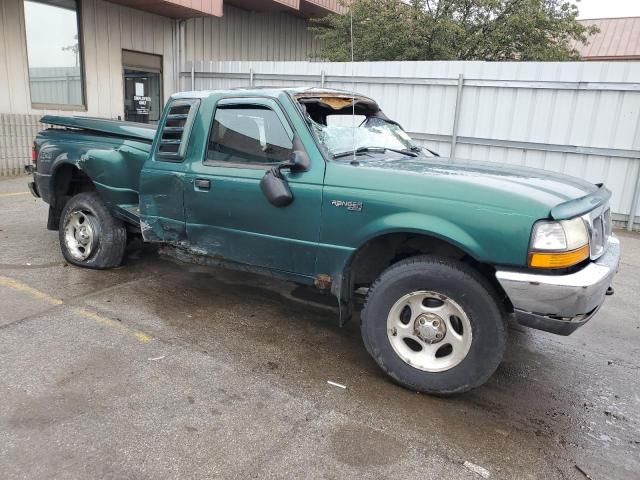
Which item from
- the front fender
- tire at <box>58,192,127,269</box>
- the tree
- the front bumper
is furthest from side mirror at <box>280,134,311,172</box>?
the tree

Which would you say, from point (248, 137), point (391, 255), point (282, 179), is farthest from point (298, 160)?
point (391, 255)

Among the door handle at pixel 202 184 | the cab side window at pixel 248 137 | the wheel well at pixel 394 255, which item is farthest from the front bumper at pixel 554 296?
the door handle at pixel 202 184

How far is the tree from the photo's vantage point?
1216 centimetres

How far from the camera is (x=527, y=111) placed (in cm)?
882

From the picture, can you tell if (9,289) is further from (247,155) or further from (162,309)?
(247,155)

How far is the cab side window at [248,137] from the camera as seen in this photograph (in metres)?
3.68

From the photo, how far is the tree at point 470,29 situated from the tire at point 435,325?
34.5 feet

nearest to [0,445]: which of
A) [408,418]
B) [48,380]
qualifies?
[48,380]

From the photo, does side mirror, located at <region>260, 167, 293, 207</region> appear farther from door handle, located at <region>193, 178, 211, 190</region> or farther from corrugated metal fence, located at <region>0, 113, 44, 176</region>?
corrugated metal fence, located at <region>0, 113, 44, 176</region>

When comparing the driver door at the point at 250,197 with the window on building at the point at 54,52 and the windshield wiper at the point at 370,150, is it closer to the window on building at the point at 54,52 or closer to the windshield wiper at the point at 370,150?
the windshield wiper at the point at 370,150

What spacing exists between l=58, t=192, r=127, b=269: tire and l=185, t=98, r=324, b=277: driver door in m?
1.35

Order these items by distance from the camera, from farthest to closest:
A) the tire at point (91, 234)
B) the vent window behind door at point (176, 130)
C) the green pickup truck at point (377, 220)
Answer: the tire at point (91, 234), the vent window behind door at point (176, 130), the green pickup truck at point (377, 220)

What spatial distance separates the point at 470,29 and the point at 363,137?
1035 cm

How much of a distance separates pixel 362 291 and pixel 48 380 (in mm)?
2542
